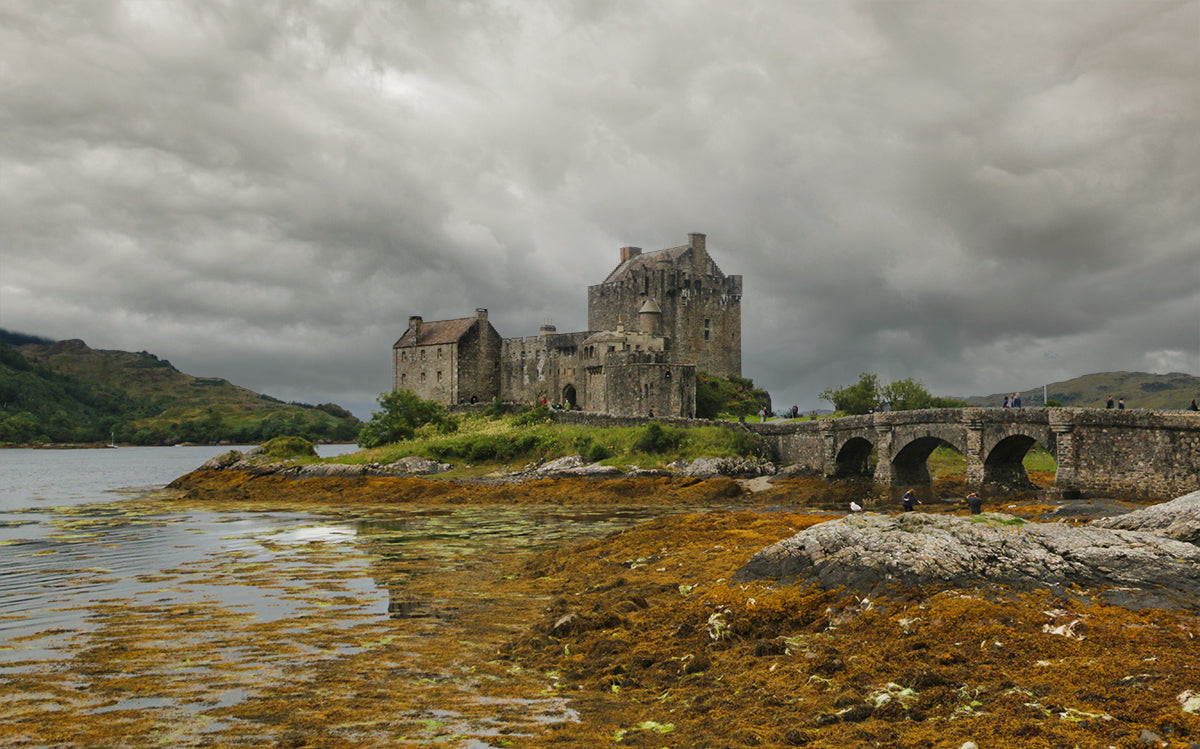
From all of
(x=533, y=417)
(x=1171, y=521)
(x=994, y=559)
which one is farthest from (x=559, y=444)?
(x=994, y=559)

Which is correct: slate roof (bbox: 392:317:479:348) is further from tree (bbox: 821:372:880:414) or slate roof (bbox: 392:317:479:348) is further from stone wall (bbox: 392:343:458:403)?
tree (bbox: 821:372:880:414)

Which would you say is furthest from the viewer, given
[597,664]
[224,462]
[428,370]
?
[428,370]

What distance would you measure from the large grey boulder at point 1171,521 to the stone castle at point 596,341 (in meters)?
50.7

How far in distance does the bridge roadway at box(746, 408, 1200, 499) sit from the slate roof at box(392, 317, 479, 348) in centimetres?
3474

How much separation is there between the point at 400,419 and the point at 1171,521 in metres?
59.1

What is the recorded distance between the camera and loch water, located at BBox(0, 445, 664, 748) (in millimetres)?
10164

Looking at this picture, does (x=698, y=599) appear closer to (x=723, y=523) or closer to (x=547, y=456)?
(x=723, y=523)

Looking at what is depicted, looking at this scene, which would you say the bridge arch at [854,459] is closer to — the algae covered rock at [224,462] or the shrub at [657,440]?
the shrub at [657,440]

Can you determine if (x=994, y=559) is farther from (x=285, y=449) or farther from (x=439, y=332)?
(x=439, y=332)

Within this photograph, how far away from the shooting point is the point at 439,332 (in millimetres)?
79562

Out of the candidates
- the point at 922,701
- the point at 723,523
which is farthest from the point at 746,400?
the point at 922,701

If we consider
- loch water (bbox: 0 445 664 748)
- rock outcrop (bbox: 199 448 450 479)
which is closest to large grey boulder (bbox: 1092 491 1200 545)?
loch water (bbox: 0 445 664 748)

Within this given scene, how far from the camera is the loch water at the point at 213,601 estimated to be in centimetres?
1016

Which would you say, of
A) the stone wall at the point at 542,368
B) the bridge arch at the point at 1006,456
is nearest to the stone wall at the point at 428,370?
the stone wall at the point at 542,368
